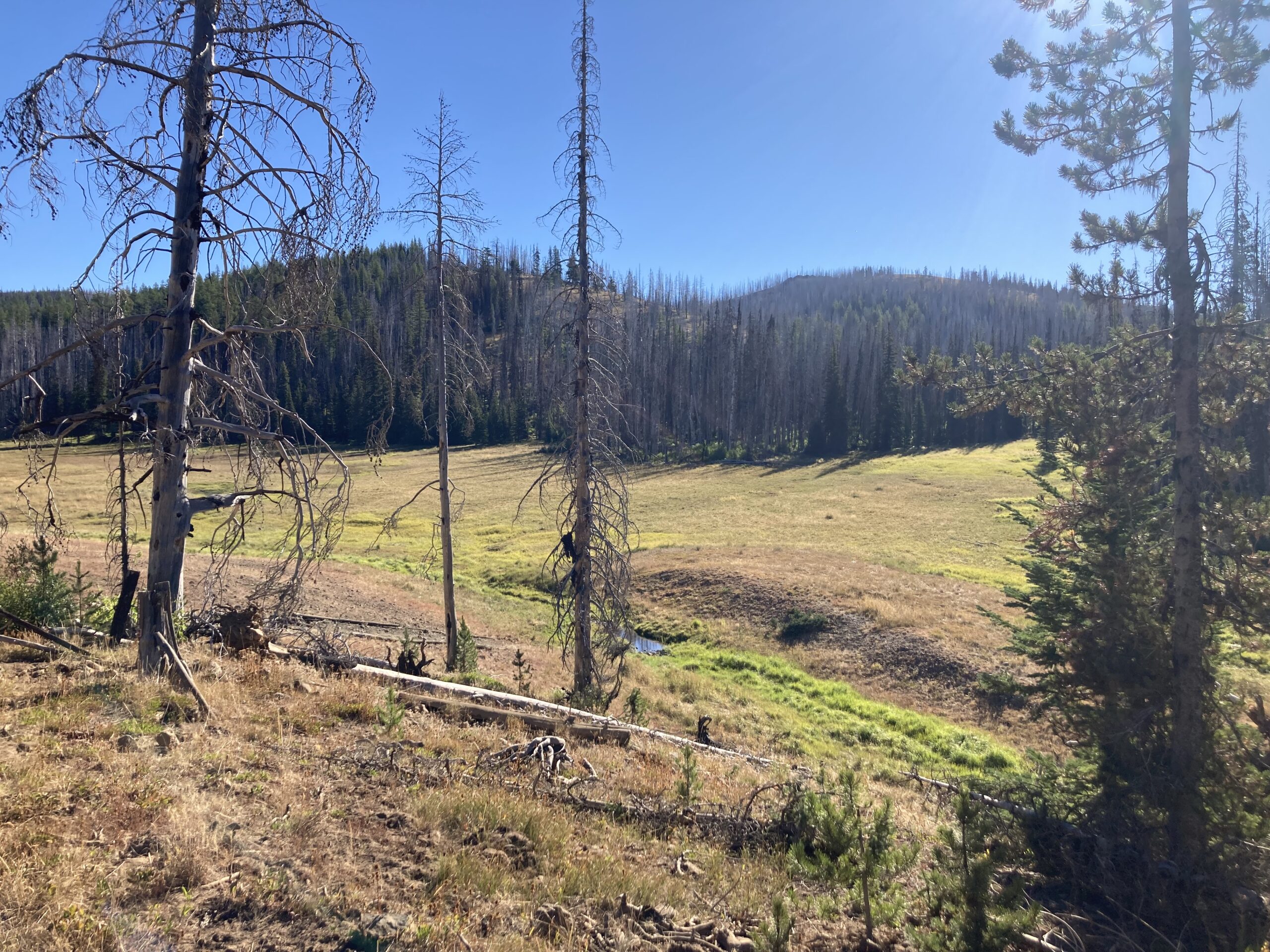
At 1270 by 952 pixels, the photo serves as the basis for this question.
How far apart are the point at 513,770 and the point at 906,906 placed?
11.1 feet

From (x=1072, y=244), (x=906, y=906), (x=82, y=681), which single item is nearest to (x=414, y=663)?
(x=82, y=681)

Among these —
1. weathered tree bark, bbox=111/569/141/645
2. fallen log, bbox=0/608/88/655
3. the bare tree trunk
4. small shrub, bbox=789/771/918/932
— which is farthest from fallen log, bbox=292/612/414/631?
small shrub, bbox=789/771/918/932

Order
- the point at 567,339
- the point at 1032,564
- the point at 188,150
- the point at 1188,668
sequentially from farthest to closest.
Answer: the point at 567,339 < the point at 1032,564 < the point at 1188,668 < the point at 188,150

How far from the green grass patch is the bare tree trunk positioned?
10.8 metres

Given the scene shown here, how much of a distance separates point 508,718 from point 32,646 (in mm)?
4769

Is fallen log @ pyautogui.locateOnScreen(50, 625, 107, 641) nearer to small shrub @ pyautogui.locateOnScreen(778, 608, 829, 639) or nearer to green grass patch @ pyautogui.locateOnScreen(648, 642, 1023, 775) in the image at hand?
green grass patch @ pyautogui.locateOnScreen(648, 642, 1023, 775)

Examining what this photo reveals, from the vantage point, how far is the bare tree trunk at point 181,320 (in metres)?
5.90

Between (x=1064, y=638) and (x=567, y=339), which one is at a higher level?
(x=567, y=339)

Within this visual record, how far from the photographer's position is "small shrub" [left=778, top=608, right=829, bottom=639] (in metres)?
23.0

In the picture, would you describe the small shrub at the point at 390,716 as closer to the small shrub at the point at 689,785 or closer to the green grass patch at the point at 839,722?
the small shrub at the point at 689,785

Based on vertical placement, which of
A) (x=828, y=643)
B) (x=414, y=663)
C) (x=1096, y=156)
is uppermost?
(x=1096, y=156)

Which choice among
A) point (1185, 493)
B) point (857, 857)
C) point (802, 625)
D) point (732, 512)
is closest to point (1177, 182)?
point (1185, 493)

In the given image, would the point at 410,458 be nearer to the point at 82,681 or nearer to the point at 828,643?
the point at 828,643

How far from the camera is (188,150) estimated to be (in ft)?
19.9
